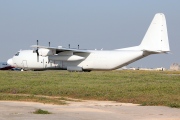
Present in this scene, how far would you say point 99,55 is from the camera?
6334cm

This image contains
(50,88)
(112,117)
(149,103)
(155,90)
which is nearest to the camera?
(112,117)

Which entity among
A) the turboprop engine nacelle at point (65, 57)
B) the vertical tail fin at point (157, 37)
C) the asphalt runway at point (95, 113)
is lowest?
the asphalt runway at point (95, 113)

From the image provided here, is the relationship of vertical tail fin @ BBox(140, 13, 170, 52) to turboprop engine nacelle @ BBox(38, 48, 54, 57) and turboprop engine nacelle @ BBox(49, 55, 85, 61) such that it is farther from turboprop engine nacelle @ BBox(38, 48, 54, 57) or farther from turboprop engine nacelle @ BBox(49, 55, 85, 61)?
turboprop engine nacelle @ BBox(38, 48, 54, 57)

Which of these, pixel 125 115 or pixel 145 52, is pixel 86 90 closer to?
pixel 125 115

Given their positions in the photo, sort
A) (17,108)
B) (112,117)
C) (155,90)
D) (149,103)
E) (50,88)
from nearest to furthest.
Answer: (112,117), (17,108), (149,103), (155,90), (50,88)

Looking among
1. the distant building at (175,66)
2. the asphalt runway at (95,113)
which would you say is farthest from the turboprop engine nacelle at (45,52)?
the distant building at (175,66)

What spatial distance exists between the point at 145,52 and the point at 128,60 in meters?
2.21

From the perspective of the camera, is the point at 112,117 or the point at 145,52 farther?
the point at 145,52

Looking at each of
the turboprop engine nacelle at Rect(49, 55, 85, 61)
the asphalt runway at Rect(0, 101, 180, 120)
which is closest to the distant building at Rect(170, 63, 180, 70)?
the turboprop engine nacelle at Rect(49, 55, 85, 61)

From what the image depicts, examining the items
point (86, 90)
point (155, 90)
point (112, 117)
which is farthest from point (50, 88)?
point (112, 117)

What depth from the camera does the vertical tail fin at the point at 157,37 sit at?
203 feet

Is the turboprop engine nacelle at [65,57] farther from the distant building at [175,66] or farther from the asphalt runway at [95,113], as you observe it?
the distant building at [175,66]

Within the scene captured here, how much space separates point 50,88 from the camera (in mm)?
30875

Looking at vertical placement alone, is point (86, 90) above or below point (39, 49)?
below
